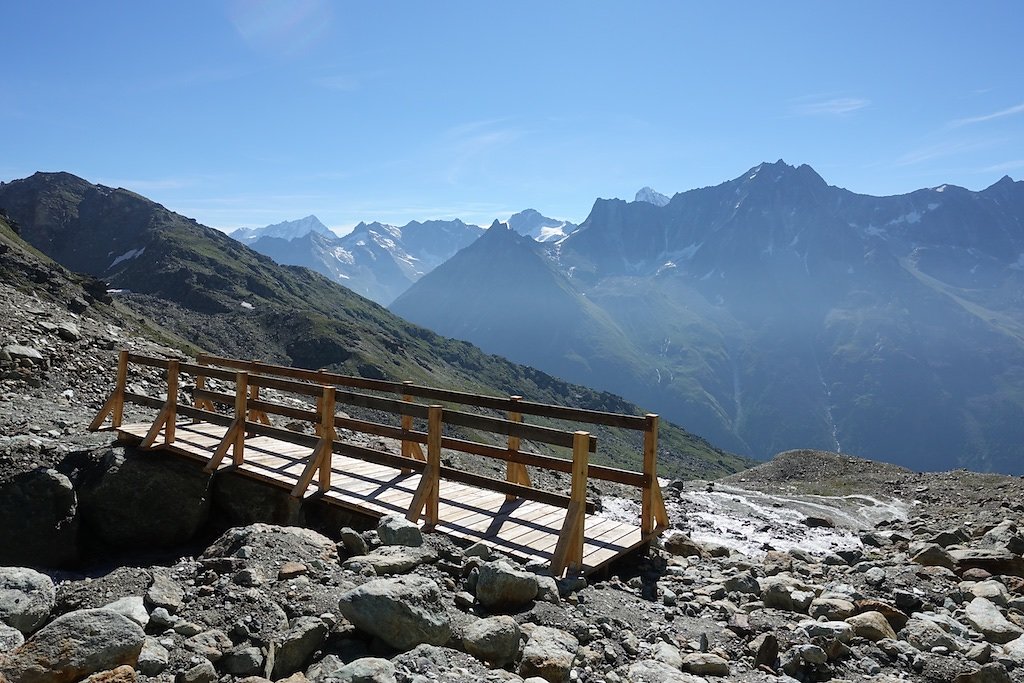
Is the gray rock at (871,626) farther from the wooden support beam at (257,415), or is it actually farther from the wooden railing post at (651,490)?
the wooden support beam at (257,415)

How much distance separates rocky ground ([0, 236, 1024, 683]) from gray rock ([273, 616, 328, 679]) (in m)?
0.02

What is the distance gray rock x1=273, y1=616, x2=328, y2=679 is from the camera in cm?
618

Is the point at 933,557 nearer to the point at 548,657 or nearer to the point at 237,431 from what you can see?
the point at 548,657

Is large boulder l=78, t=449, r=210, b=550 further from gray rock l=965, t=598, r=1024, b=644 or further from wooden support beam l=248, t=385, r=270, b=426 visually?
gray rock l=965, t=598, r=1024, b=644

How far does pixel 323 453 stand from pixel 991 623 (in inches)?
434

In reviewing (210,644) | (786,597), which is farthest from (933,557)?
(210,644)

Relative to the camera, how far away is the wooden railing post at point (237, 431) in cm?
1345

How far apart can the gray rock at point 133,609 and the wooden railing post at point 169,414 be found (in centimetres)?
880

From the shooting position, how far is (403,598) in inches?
258

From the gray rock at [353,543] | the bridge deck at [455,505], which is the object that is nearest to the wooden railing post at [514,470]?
the bridge deck at [455,505]

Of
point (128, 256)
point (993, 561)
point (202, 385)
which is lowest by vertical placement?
point (993, 561)

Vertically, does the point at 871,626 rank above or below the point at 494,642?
below

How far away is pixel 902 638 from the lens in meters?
8.28

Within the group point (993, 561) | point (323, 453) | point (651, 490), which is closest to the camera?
point (651, 490)
